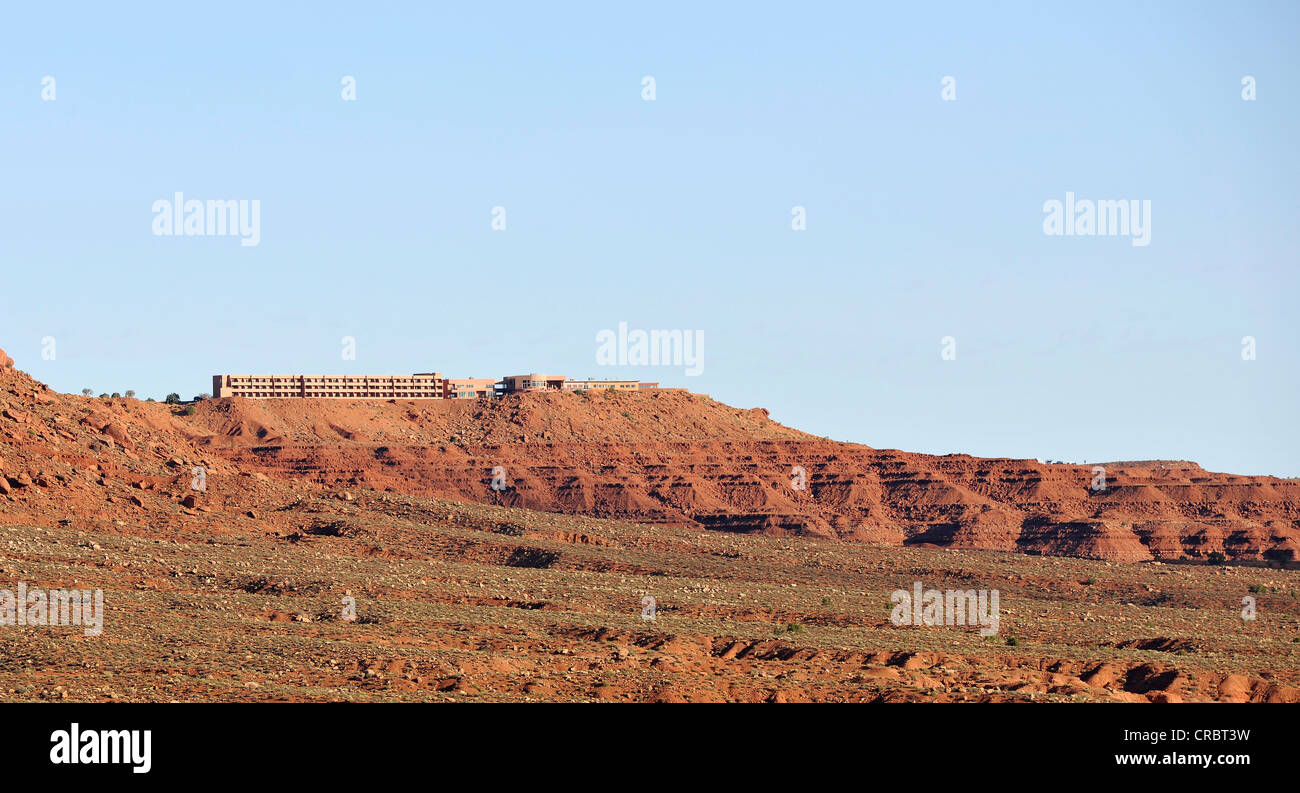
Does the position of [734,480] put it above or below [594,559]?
above

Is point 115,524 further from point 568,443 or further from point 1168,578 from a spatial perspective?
point 568,443

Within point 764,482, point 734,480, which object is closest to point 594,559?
point 734,480

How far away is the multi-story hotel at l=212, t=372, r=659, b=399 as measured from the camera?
140 metres

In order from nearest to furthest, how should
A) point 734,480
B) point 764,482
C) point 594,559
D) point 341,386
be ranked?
point 594,559
point 764,482
point 734,480
point 341,386

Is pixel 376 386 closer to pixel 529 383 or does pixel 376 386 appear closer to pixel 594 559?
pixel 529 383

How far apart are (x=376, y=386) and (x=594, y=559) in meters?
77.8

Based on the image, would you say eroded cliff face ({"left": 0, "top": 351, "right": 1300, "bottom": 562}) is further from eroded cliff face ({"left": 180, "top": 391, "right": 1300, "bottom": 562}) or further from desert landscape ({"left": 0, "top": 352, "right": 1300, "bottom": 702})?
desert landscape ({"left": 0, "top": 352, "right": 1300, "bottom": 702})

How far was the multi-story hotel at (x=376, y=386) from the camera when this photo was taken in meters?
140

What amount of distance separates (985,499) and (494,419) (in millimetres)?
38774

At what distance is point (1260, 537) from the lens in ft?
327

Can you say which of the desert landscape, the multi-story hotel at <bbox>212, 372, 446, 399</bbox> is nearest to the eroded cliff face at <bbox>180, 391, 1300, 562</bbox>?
the desert landscape

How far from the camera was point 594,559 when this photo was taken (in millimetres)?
71062
